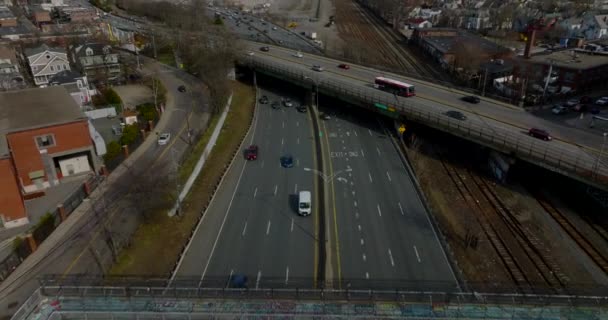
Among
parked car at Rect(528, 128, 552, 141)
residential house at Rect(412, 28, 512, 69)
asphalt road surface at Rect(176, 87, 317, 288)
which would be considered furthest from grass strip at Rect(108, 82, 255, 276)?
residential house at Rect(412, 28, 512, 69)

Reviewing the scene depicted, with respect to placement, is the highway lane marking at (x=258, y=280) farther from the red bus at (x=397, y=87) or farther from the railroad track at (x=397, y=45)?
the railroad track at (x=397, y=45)

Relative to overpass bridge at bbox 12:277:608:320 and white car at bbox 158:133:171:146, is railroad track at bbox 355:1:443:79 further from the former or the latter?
overpass bridge at bbox 12:277:608:320

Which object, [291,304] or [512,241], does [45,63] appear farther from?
[512,241]

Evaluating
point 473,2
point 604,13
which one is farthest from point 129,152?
point 473,2

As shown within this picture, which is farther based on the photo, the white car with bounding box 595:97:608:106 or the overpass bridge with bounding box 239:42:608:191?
the white car with bounding box 595:97:608:106

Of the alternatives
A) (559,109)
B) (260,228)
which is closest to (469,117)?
(559,109)

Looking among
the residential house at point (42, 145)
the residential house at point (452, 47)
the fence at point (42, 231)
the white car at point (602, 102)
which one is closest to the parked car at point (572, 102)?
the white car at point (602, 102)
